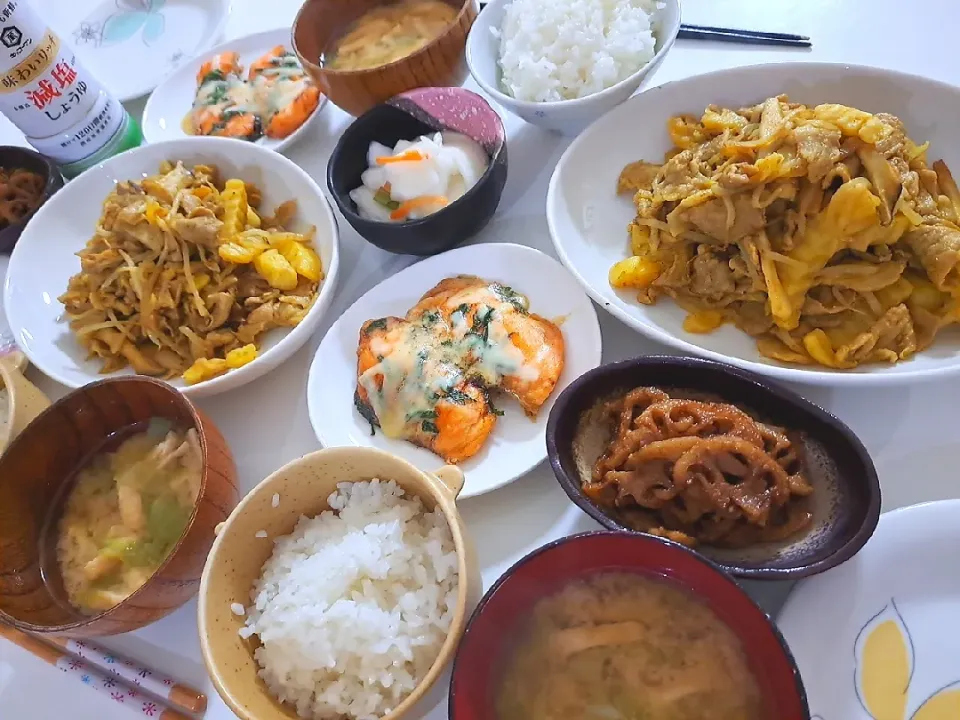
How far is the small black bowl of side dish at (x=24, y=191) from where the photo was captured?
6.45ft

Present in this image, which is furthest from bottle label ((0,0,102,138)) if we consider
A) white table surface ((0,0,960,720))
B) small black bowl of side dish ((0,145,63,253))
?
white table surface ((0,0,960,720))

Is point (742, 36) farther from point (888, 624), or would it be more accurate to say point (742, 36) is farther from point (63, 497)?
point (63, 497)

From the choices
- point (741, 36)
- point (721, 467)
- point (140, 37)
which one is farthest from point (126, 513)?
point (140, 37)

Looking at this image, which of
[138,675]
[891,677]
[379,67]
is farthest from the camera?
[379,67]

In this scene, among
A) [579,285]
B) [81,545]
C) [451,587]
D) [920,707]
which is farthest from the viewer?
[579,285]

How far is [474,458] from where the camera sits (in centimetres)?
134

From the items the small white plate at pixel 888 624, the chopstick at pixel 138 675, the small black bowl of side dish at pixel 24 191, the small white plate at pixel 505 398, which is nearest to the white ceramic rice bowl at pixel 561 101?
the small white plate at pixel 505 398

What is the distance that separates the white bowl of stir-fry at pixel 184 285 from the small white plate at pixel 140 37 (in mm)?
811

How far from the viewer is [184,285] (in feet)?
5.38

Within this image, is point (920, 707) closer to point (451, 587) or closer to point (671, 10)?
point (451, 587)

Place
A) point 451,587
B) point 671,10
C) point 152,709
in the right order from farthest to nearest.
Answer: point 671,10 → point 152,709 → point 451,587

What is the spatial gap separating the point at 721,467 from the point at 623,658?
1.02 ft

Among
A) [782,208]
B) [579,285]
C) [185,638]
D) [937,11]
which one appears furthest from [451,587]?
[937,11]

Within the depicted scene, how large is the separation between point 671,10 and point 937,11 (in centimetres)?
65
